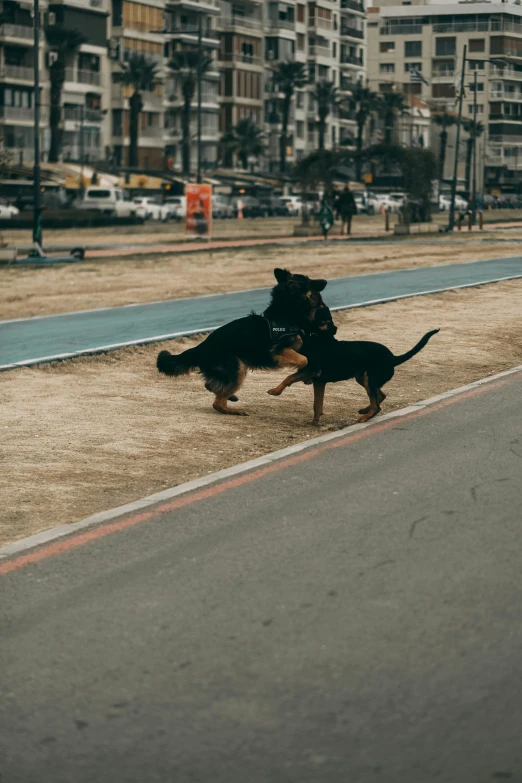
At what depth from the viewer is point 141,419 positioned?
11.9 m

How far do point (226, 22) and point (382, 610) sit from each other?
11183 centimetres

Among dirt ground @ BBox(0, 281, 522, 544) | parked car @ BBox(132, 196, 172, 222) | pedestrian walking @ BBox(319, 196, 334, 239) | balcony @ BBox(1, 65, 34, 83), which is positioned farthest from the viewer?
balcony @ BBox(1, 65, 34, 83)

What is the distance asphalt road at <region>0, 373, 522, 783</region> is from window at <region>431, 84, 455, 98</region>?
151 metres

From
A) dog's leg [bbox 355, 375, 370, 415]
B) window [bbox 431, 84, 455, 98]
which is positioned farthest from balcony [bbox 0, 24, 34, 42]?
dog's leg [bbox 355, 375, 370, 415]

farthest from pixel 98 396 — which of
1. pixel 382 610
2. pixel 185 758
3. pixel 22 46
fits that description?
pixel 22 46

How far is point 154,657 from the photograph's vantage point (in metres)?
5.57

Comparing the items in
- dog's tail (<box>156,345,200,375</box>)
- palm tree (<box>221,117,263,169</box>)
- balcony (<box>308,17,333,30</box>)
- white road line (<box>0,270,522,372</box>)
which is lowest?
white road line (<box>0,270,522,372</box>)

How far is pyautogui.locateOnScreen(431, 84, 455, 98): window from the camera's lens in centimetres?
15519

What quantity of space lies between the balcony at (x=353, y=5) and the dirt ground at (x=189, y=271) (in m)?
97.4

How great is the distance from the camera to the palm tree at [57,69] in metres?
91.9

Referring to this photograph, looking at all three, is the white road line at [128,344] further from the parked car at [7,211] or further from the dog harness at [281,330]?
the parked car at [7,211]

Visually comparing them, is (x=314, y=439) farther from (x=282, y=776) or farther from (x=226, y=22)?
(x=226, y=22)

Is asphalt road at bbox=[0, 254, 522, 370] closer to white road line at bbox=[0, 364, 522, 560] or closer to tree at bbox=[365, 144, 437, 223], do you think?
white road line at bbox=[0, 364, 522, 560]

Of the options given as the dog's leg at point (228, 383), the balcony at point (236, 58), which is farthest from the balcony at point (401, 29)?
the dog's leg at point (228, 383)
